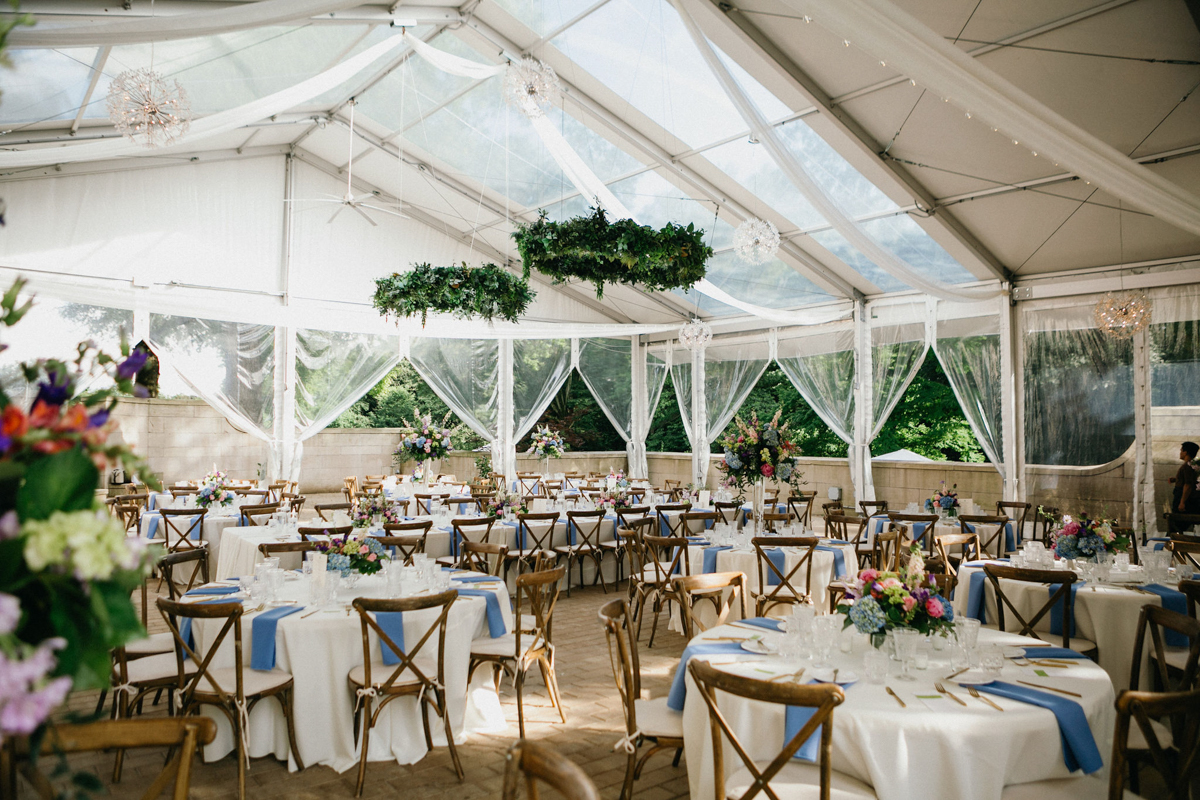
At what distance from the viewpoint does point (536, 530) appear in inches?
305

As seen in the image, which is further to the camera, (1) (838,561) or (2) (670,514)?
(2) (670,514)

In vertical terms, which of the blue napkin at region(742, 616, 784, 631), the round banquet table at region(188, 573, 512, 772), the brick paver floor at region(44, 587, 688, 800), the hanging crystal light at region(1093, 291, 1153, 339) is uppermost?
the hanging crystal light at region(1093, 291, 1153, 339)

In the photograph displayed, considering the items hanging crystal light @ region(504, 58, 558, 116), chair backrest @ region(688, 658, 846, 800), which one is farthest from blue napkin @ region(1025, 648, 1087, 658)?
hanging crystal light @ region(504, 58, 558, 116)

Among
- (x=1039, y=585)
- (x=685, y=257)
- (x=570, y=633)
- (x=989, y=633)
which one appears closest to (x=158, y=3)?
(x=685, y=257)

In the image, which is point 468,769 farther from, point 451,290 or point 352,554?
point 451,290

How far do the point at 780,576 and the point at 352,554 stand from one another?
2.81 m

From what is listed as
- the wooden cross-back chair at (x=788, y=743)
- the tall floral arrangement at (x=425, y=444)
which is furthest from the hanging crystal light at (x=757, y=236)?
the wooden cross-back chair at (x=788, y=743)

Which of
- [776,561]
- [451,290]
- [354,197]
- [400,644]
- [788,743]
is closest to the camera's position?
[788,743]

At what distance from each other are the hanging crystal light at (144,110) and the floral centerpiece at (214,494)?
3616mm

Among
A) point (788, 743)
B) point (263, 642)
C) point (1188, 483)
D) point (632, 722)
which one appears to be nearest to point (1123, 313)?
point (1188, 483)

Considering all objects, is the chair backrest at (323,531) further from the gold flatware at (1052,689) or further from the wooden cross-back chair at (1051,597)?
the gold flatware at (1052,689)

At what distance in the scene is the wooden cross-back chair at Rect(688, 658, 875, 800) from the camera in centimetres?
212

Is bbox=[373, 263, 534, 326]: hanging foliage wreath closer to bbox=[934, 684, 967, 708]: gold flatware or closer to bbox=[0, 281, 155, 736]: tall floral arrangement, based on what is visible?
bbox=[934, 684, 967, 708]: gold flatware

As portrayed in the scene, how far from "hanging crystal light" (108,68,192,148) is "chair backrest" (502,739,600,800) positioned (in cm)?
575
